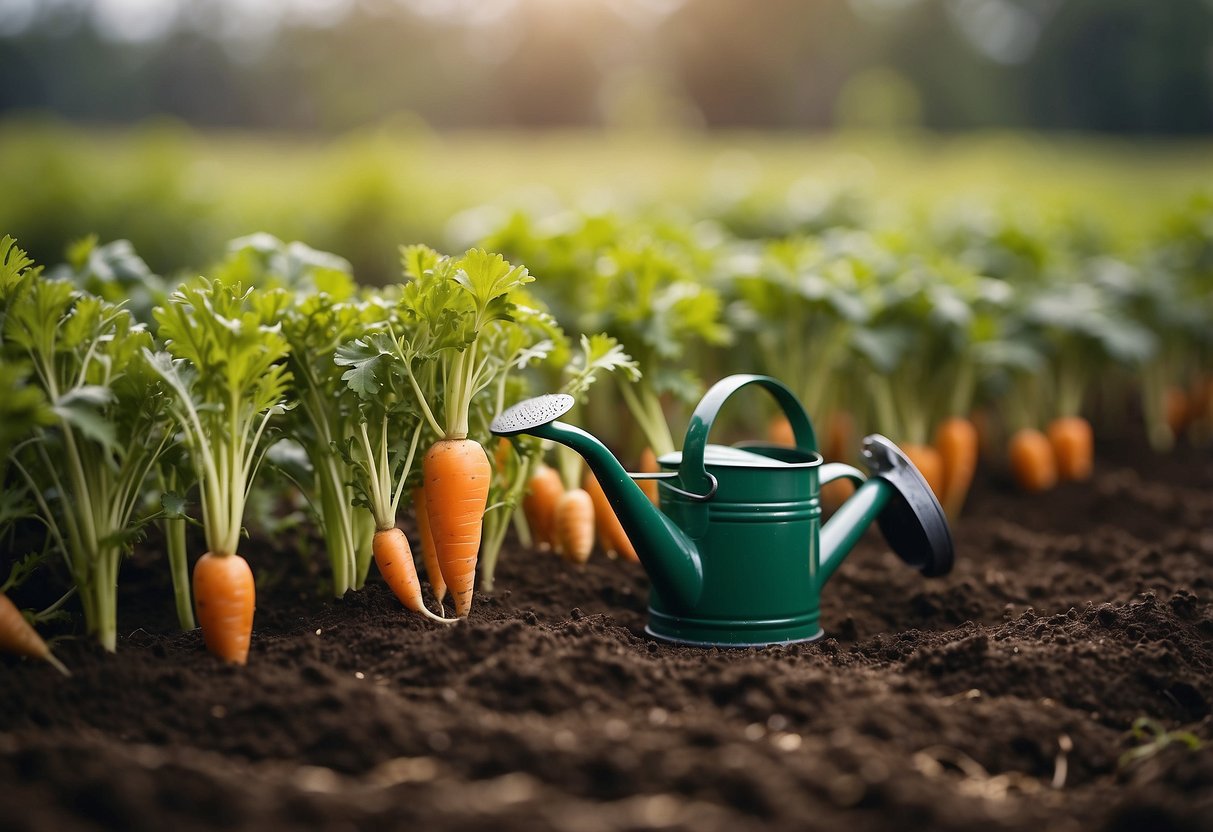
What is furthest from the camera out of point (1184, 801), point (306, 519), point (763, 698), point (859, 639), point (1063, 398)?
point (1063, 398)

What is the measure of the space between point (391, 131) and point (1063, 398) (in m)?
6.20

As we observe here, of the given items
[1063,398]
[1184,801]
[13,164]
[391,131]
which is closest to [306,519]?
[1184,801]

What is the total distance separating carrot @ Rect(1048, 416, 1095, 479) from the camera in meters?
5.23

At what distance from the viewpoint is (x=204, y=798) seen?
165 centimetres

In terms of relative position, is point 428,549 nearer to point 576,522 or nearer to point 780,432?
point 576,522

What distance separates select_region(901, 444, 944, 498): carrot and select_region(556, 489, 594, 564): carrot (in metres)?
1.87

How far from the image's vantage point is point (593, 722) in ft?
6.56

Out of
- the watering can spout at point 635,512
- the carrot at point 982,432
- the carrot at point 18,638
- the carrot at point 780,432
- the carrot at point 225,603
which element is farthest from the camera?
the carrot at point 982,432

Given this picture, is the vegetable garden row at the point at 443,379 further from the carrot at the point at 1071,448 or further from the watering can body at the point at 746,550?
the watering can body at the point at 746,550

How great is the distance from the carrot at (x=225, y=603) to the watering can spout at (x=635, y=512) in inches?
26.6

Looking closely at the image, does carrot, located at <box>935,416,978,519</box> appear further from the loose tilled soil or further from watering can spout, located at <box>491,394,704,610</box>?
watering can spout, located at <box>491,394,704,610</box>

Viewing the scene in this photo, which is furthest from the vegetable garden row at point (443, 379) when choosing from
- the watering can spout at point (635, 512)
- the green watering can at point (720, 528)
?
the green watering can at point (720, 528)

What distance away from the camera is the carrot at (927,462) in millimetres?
4551

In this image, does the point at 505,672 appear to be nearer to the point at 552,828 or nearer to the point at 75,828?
the point at 552,828
